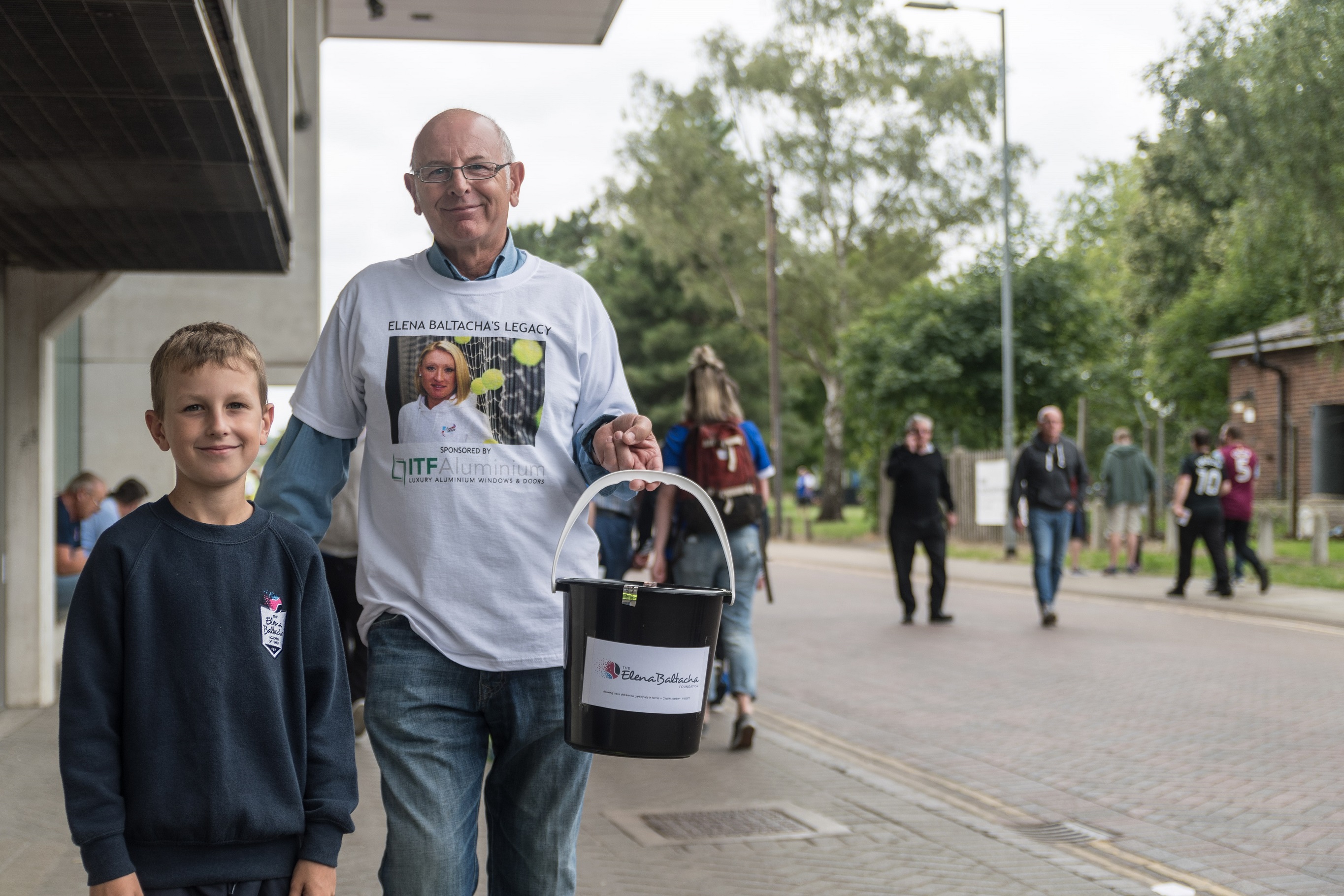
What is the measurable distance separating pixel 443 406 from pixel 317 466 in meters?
0.31

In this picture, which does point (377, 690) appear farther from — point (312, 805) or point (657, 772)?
point (657, 772)

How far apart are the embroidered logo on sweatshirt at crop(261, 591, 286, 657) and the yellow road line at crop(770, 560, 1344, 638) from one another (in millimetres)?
11267

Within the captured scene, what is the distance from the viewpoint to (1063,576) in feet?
59.7

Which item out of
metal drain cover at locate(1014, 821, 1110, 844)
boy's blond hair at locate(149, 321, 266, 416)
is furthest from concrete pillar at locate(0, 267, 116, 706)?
boy's blond hair at locate(149, 321, 266, 416)

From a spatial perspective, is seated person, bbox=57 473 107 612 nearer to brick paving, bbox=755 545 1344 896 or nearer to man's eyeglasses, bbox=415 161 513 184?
brick paving, bbox=755 545 1344 896

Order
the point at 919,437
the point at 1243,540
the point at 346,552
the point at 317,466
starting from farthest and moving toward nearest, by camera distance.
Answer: the point at 1243,540 → the point at 919,437 → the point at 346,552 → the point at 317,466

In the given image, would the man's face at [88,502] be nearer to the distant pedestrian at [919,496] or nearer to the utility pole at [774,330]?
the distant pedestrian at [919,496]

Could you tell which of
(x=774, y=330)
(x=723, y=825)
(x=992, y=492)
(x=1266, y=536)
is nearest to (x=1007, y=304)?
(x=992, y=492)

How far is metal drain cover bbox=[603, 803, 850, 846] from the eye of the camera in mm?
5340

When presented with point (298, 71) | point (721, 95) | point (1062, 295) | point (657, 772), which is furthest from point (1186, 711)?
point (721, 95)

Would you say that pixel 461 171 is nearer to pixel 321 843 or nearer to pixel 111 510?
pixel 321 843

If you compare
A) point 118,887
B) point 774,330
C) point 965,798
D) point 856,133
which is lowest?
point 965,798

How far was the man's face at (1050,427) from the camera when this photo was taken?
12.6 m

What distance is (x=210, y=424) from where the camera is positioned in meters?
2.34
